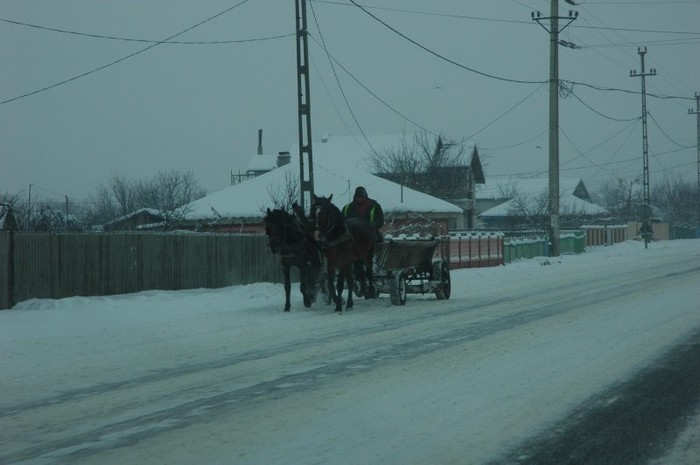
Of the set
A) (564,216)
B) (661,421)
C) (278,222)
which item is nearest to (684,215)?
(564,216)

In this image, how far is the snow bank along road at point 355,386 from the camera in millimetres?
6555

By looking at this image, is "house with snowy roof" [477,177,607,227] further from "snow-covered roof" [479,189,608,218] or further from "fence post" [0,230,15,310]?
"fence post" [0,230,15,310]

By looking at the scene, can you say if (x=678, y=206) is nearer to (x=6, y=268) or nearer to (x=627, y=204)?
(x=627, y=204)

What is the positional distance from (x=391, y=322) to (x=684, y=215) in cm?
10928

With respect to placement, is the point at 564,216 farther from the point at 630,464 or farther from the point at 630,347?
the point at 630,464

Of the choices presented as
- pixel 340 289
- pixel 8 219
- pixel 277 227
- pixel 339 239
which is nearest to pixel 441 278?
pixel 340 289

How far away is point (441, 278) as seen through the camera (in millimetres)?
20141

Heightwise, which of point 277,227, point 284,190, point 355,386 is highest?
point 284,190

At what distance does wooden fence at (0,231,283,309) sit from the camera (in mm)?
17547

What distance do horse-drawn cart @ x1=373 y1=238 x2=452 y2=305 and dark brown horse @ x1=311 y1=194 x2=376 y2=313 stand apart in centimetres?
58

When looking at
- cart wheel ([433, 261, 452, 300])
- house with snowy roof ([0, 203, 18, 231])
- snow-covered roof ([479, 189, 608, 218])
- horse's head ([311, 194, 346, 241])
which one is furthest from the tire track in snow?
snow-covered roof ([479, 189, 608, 218])

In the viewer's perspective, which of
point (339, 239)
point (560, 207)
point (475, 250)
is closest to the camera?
point (339, 239)

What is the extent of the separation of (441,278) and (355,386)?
11459mm

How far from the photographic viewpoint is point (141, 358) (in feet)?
37.4
